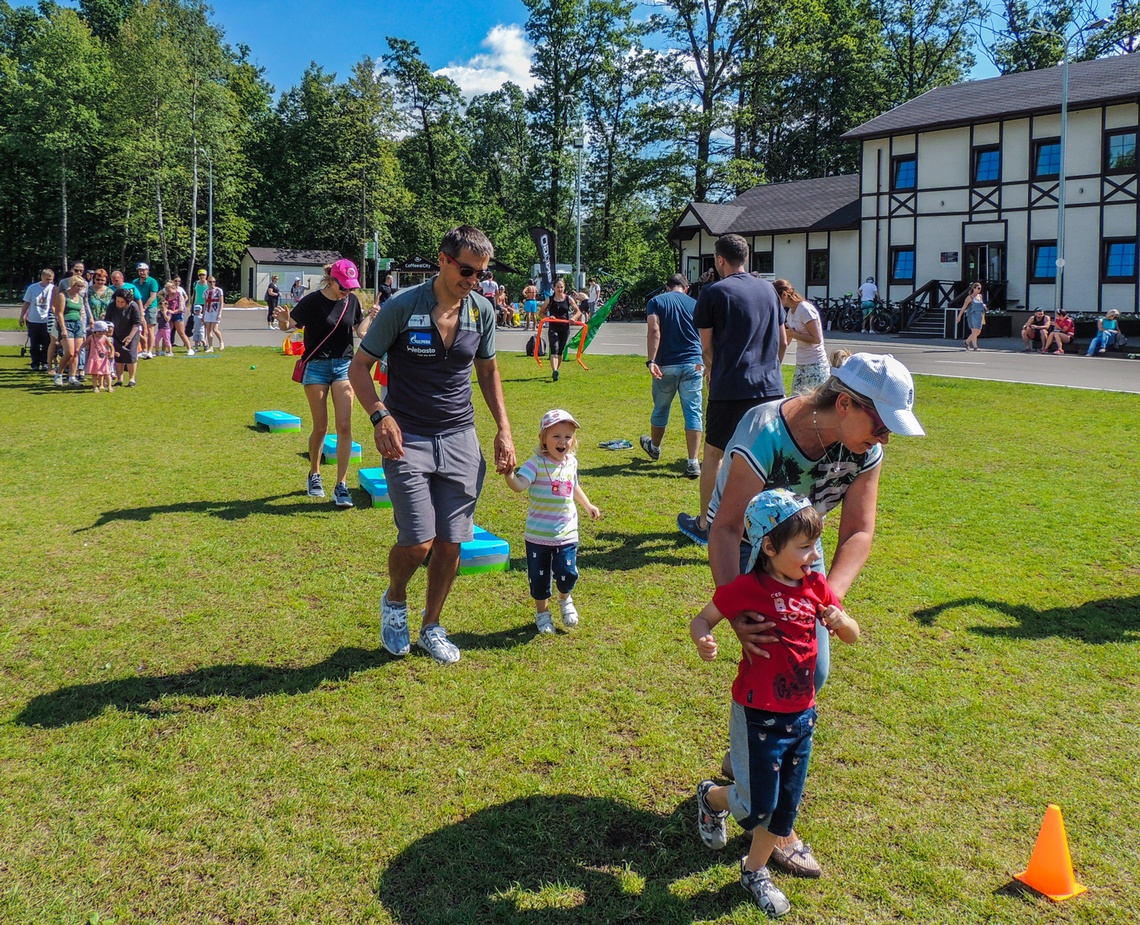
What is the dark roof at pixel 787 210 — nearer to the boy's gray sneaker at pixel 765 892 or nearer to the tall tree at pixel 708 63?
the tall tree at pixel 708 63

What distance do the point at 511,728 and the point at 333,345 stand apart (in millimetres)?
4855

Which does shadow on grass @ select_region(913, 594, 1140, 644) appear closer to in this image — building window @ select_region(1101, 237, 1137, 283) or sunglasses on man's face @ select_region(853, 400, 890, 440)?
sunglasses on man's face @ select_region(853, 400, 890, 440)

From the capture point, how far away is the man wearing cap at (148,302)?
2023 cm

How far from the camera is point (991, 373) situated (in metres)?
21.2

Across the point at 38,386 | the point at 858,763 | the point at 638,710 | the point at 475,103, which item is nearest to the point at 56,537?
the point at 638,710

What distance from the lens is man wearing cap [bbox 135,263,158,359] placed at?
20234 millimetres

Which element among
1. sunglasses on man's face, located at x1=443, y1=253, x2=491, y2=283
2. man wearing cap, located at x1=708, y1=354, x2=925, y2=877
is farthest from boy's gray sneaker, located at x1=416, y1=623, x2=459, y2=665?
man wearing cap, located at x1=708, y1=354, x2=925, y2=877

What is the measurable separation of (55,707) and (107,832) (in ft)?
4.19

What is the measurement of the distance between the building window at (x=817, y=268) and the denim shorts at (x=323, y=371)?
124 feet

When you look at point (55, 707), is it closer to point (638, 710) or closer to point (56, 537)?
point (638, 710)

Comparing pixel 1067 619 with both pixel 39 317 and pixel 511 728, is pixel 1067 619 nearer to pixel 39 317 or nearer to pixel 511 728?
pixel 511 728

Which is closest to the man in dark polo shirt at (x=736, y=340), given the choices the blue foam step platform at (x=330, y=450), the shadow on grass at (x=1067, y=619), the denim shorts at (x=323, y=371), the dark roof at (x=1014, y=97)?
the shadow on grass at (x=1067, y=619)

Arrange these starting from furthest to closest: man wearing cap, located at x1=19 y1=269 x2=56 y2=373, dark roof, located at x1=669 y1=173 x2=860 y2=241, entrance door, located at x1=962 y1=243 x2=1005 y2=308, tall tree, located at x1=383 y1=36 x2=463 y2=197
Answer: tall tree, located at x1=383 y1=36 x2=463 y2=197 → dark roof, located at x1=669 y1=173 x2=860 y2=241 → entrance door, located at x1=962 y1=243 x2=1005 y2=308 → man wearing cap, located at x1=19 y1=269 x2=56 y2=373

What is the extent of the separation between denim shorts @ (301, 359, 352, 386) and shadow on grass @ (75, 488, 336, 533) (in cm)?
109
